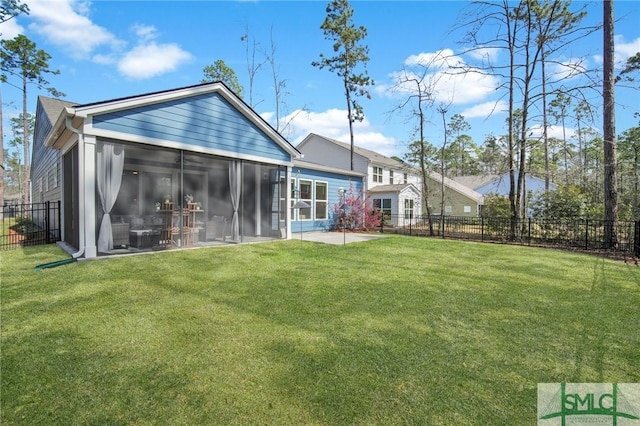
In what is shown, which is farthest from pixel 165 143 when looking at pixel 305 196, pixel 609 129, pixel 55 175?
pixel 609 129

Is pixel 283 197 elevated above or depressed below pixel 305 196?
below

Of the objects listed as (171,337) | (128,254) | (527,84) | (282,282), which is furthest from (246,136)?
(527,84)

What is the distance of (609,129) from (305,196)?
10.0 metres

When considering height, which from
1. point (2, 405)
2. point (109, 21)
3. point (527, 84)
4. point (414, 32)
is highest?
point (109, 21)

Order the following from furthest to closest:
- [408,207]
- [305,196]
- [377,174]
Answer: [377,174] → [408,207] → [305,196]

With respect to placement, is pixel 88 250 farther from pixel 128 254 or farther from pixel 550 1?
pixel 550 1

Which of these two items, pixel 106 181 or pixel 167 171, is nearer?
pixel 106 181

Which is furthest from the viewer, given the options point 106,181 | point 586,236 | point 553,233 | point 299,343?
point 553,233

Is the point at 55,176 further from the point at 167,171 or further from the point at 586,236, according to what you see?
the point at 586,236

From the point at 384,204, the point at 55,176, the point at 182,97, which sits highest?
the point at 182,97

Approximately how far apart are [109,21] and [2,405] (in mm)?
12054

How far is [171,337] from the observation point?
2.91 metres

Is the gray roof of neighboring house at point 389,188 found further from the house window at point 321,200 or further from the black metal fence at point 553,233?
the house window at point 321,200

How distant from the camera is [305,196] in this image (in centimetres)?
1263
